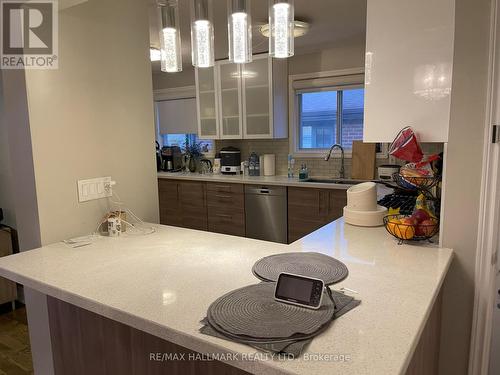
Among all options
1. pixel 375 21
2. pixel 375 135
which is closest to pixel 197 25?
pixel 375 21

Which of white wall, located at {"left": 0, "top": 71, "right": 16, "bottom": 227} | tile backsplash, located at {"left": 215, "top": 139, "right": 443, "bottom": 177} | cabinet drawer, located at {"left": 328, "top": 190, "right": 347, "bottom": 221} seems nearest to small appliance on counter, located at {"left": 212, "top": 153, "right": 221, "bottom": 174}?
tile backsplash, located at {"left": 215, "top": 139, "right": 443, "bottom": 177}

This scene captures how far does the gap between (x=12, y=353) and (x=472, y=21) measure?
339 centimetres

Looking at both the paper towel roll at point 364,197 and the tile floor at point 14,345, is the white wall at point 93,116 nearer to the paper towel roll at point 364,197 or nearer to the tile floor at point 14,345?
the paper towel roll at point 364,197

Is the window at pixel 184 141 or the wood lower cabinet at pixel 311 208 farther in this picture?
the window at pixel 184 141

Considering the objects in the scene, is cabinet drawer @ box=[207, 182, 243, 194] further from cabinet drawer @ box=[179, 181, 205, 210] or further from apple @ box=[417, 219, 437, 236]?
apple @ box=[417, 219, 437, 236]

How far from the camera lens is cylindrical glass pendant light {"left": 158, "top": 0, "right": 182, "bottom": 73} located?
1.49m

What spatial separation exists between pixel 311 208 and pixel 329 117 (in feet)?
4.19

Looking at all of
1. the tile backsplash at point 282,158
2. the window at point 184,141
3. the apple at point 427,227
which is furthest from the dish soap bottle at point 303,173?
the apple at point 427,227

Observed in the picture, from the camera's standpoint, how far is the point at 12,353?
266 cm

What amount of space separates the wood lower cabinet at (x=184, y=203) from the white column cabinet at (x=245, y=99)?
2.46 feet

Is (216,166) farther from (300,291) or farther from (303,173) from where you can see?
(300,291)

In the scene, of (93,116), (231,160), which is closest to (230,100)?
(231,160)

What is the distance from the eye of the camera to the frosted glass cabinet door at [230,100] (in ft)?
14.7

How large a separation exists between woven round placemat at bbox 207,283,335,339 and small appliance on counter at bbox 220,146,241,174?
3.69 metres
